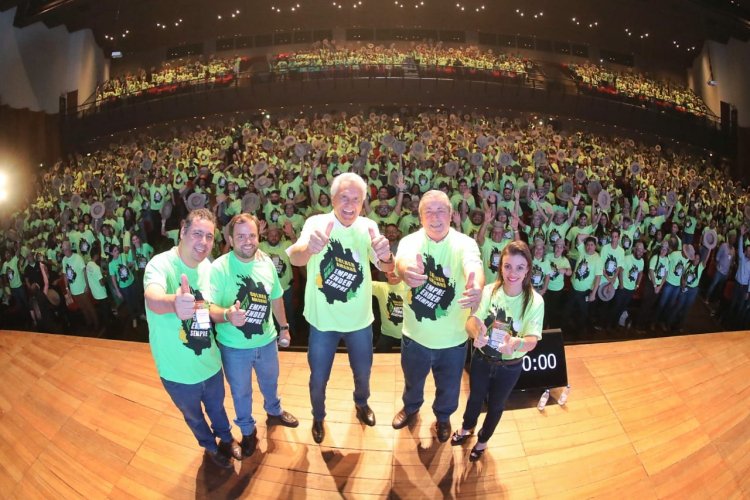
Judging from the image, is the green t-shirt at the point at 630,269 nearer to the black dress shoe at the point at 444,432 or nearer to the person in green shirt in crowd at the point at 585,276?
the person in green shirt in crowd at the point at 585,276

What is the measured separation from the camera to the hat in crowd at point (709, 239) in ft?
19.2

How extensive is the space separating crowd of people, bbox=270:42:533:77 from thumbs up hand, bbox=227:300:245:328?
12.4 metres

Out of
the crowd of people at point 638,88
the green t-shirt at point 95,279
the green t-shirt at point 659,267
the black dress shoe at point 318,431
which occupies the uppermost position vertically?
the crowd of people at point 638,88

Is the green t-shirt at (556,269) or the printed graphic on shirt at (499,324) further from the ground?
the printed graphic on shirt at (499,324)

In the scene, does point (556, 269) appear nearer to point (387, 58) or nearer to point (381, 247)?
point (381, 247)

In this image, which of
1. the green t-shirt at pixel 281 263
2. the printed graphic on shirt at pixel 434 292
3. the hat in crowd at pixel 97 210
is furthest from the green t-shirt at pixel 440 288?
the hat in crowd at pixel 97 210

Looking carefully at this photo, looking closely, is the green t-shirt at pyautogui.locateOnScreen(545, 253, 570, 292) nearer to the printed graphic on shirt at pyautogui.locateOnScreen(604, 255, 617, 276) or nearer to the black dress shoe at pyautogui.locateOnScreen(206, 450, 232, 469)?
the printed graphic on shirt at pyautogui.locateOnScreen(604, 255, 617, 276)

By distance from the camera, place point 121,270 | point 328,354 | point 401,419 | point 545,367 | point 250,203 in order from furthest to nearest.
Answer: point 250,203 < point 121,270 < point 545,367 < point 401,419 < point 328,354

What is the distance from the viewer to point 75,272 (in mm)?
5453

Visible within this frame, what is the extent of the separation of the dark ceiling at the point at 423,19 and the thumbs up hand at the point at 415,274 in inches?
406

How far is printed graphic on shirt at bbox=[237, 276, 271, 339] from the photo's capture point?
259 centimetres

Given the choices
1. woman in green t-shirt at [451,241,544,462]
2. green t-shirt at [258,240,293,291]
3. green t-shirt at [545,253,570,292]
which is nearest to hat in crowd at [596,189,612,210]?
green t-shirt at [545,253,570,292]

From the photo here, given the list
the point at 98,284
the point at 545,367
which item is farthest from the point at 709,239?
the point at 98,284

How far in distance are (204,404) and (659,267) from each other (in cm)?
533
